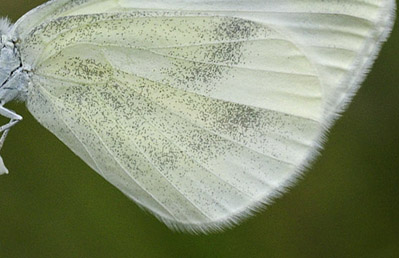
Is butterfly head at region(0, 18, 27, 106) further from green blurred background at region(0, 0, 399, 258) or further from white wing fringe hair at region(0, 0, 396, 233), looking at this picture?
green blurred background at region(0, 0, 399, 258)

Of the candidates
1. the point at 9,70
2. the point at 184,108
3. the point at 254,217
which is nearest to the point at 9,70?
the point at 9,70

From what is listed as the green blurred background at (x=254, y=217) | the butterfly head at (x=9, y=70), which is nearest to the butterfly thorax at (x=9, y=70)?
the butterfly head at (x=9, y=70)

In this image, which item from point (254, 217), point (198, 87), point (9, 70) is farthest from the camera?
point (254, 217)

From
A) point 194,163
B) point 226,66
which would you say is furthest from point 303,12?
point 194,163

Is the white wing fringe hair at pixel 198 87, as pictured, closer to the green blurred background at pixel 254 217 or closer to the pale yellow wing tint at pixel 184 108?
the pale yellow wing tint at pixel 184 108

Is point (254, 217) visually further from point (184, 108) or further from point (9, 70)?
point (9, 70)

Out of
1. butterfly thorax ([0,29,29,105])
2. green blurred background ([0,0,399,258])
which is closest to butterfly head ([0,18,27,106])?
butterfly thorax ([0,29,29,105])

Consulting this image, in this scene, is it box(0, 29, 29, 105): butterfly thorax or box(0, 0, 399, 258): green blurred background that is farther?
box(0, 0, 399, 258): green blurred background
